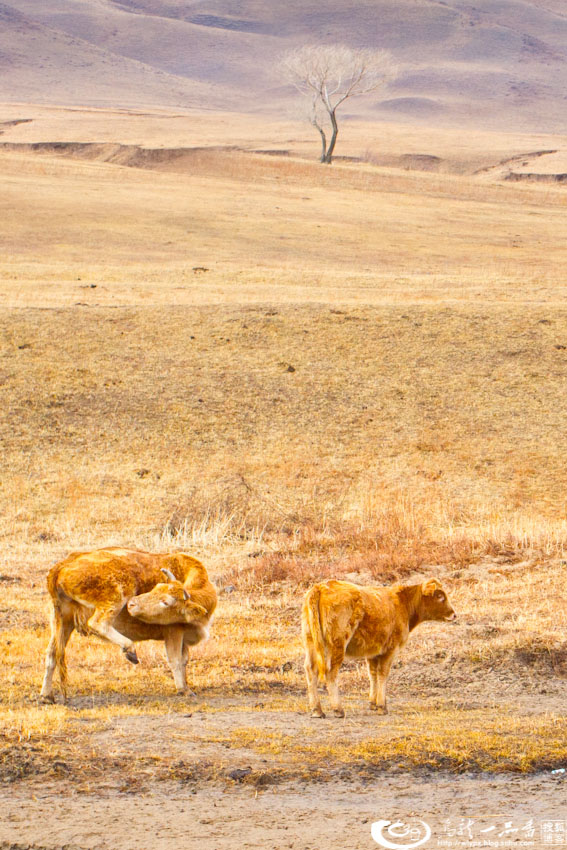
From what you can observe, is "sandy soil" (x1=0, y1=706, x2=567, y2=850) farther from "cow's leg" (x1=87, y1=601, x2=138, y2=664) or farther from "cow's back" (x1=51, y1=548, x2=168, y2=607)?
"cow's back" (x1=51, y1=548, x2=168, y2=607)

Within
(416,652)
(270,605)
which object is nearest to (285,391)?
(270,605)

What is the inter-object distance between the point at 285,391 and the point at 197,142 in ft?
237

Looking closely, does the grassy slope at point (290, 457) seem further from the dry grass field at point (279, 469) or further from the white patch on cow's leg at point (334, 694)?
the white patch on cow's leg at point (334, 694)

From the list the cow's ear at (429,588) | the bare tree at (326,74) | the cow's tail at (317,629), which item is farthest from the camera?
the bare tree at (326,74)

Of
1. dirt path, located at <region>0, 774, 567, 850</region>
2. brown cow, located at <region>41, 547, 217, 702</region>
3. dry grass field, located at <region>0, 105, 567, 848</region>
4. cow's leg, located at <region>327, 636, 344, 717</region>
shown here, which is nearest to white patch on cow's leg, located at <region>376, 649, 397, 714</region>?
dry grass field, located at <region>0, 105, 567, 848</region>

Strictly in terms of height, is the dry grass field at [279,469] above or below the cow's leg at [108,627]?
below

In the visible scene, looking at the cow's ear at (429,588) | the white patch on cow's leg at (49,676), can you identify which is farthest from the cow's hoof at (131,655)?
the cow's ear at (429,588)

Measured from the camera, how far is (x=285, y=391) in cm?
2297

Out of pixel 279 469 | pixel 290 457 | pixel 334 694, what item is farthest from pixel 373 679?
pixel 290 457

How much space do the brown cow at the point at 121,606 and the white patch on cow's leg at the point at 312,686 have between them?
3.08 ft

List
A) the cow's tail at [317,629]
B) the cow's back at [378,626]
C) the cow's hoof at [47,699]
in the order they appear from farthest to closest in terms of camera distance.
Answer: the cow's hoof at [47,699], the cow's back at [378,626], the cow's tail at [317,629]

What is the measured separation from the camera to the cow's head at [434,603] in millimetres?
8734

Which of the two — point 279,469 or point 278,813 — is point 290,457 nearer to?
point 279,469

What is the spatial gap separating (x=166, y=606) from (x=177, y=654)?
1.90 feet
